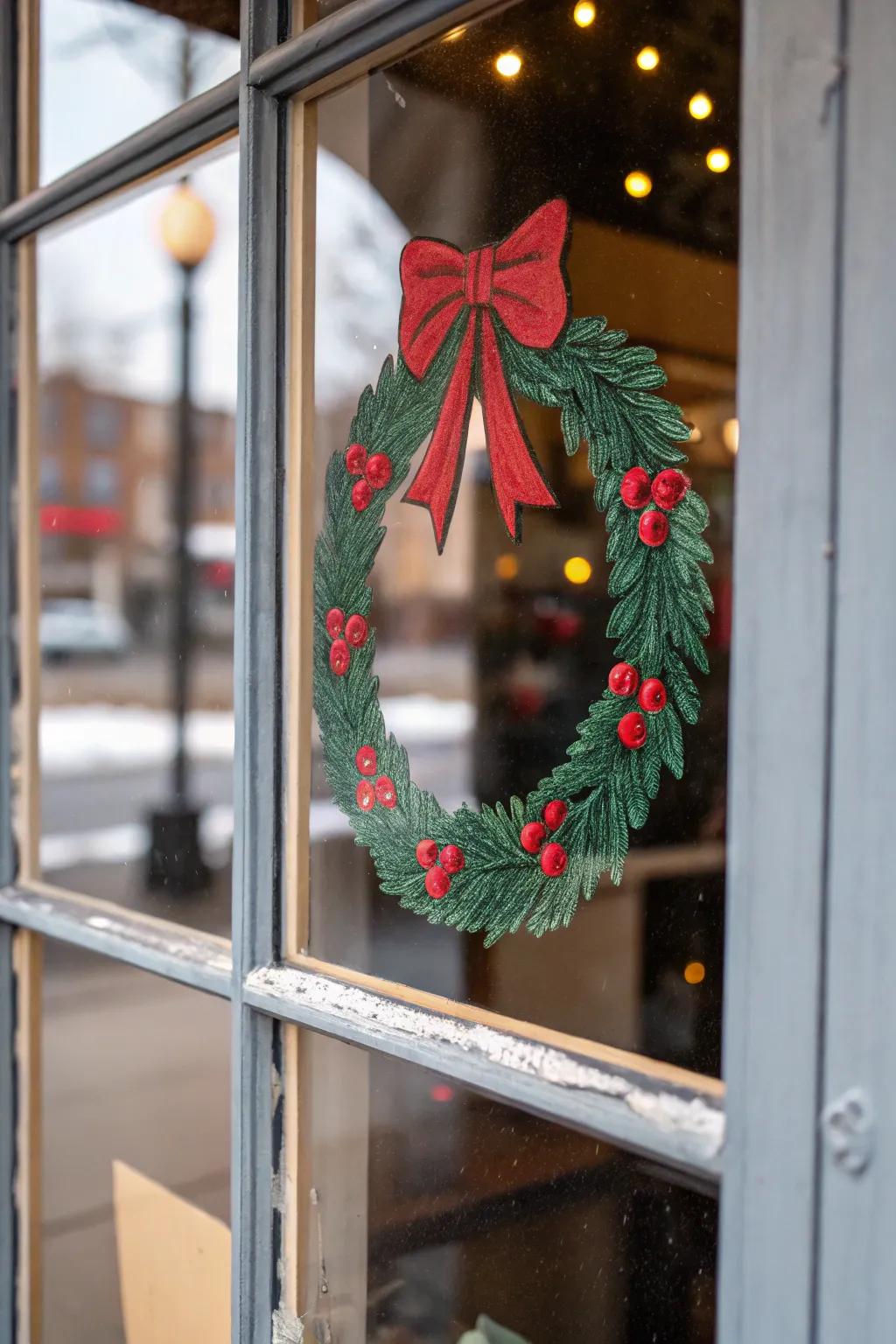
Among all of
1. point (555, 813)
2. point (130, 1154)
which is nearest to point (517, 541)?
point (555, 813)

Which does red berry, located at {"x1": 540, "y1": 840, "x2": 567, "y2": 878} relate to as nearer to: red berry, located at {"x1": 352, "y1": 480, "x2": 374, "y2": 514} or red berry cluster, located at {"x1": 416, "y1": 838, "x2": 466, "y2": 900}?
red berry cluster, located at {"x1": 416, "y1": 838, "x2": 466, "y2": 900}

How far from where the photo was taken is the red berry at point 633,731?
95 cm

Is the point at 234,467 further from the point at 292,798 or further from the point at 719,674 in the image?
the point at 719,674

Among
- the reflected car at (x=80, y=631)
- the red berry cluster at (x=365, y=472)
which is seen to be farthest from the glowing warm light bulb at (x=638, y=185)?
the reflected car at (x=80, y=631)

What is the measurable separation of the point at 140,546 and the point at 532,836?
0.97 m

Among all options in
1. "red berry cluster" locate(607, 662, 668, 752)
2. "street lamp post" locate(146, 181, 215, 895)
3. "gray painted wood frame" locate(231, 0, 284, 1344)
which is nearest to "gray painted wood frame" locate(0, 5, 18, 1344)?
"street lamp post" locate(146, 181, 215, 895)

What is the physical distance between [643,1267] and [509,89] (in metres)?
1.09

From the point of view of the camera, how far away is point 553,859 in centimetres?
101

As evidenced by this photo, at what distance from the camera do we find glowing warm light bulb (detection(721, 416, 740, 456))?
83 centimetres

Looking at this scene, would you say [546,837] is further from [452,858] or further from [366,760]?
[366,760]

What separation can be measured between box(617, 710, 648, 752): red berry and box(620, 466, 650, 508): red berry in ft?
0.58

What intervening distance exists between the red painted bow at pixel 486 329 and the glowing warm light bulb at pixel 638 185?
0.07 m

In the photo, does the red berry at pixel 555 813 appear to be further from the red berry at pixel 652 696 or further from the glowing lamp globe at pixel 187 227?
the glowing lamp globe at pixel 187 227

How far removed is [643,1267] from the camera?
3.18 feet
